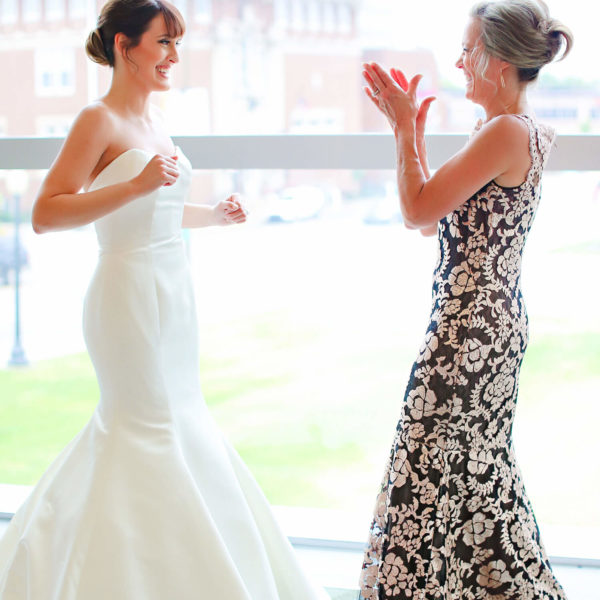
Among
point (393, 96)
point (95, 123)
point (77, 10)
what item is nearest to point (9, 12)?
point (77, 10)

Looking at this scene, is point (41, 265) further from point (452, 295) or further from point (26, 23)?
point (452, 295)

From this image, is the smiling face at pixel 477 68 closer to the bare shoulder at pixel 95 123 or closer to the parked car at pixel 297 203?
the bare shoulder at pixel 95 123

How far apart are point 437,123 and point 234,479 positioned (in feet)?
5.60

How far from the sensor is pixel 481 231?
178cm

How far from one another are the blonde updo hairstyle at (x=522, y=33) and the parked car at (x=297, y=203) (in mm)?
2501

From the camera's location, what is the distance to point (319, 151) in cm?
237

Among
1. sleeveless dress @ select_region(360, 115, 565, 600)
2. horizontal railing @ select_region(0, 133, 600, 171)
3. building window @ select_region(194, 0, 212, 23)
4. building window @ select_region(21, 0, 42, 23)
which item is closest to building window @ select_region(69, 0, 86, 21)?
building window @ select_region(21, 0, 42, 23)

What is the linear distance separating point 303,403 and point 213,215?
8.55 m

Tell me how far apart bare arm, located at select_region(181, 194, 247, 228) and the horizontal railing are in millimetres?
334

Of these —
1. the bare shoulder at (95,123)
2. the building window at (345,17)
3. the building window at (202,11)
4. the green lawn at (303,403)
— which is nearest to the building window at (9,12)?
the building window at (202,11)

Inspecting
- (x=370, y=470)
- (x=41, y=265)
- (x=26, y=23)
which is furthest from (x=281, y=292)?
(x=26, y=23)

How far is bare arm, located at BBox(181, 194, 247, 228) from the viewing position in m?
2.10

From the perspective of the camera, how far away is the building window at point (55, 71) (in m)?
3.80

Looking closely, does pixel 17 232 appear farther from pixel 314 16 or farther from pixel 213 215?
pixel 213 215
